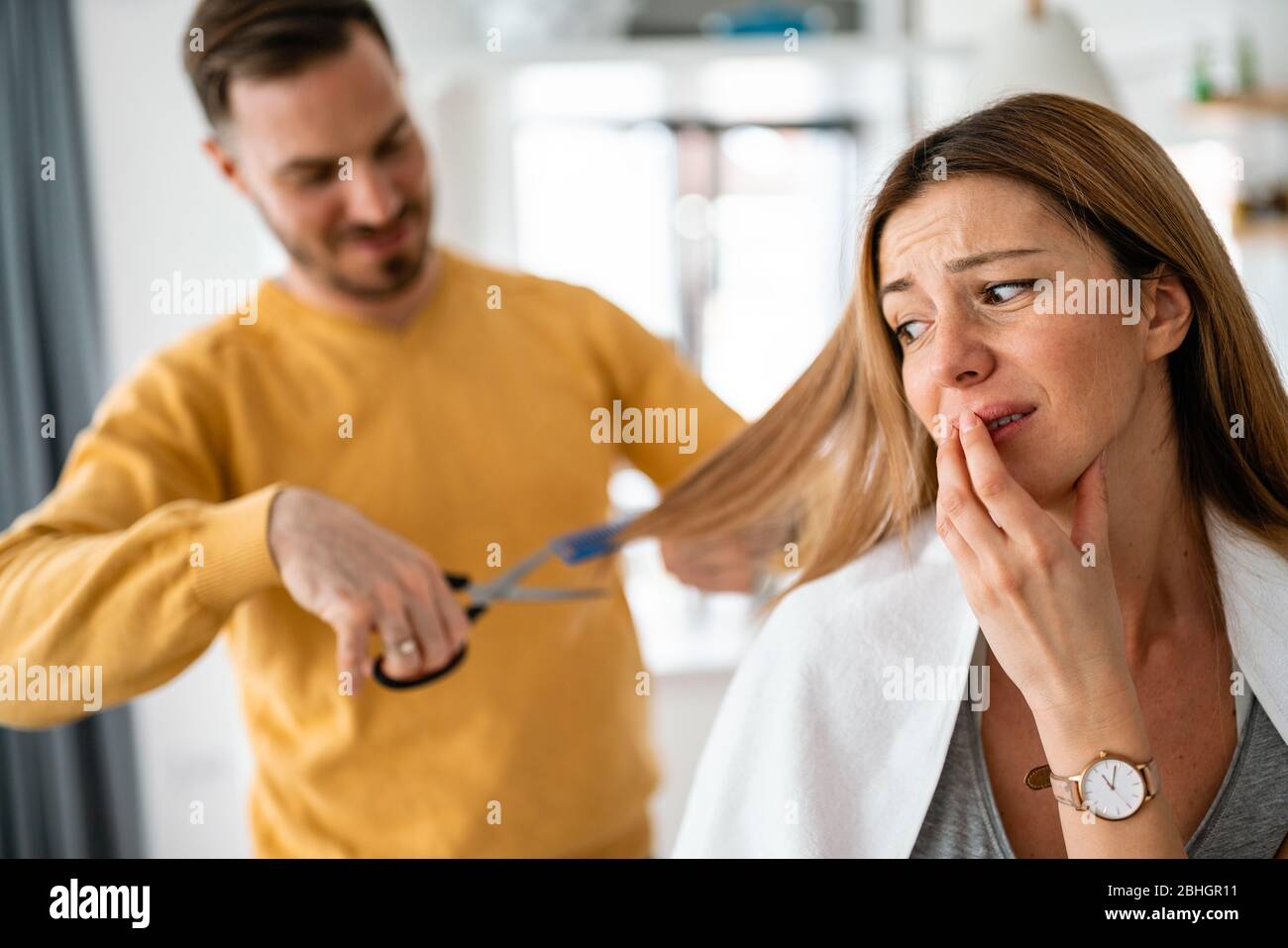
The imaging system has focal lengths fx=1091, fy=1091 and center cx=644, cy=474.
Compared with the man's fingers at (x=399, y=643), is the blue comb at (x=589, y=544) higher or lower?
higher

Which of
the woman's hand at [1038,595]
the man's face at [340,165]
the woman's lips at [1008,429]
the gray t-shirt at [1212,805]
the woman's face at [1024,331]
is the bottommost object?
the gray t-shirt at [1212,805]

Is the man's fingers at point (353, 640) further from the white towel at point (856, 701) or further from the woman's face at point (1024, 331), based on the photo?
the woman's face at point (1024, 331)

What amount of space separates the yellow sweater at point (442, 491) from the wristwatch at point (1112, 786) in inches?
17.1

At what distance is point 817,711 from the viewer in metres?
0.73

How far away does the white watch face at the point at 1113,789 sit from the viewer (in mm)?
592

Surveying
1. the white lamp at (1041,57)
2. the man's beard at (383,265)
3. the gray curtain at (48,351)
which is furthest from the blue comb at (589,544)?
the white lamp at (1041,57)

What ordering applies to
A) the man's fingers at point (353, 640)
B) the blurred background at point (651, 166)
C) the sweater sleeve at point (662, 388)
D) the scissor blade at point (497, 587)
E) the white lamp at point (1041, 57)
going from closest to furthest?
the man's fingers at point (353, 640) < the scissor blade at point (497, 587) < the sweater sleeve at point (662, 388) < the blurred background at point (651, 166) < the white lamp at point (1041, 57)

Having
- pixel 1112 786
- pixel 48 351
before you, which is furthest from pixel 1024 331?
pixel 48 351

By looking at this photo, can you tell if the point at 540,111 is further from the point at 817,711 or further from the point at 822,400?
the point at 817,711

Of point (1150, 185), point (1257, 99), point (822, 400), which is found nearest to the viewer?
point (1150, 185)

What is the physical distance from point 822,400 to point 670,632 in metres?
1.01

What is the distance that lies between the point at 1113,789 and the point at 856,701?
175mm

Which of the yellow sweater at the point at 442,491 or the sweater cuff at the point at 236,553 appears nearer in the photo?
the sweater cuff at the point at 236,553
